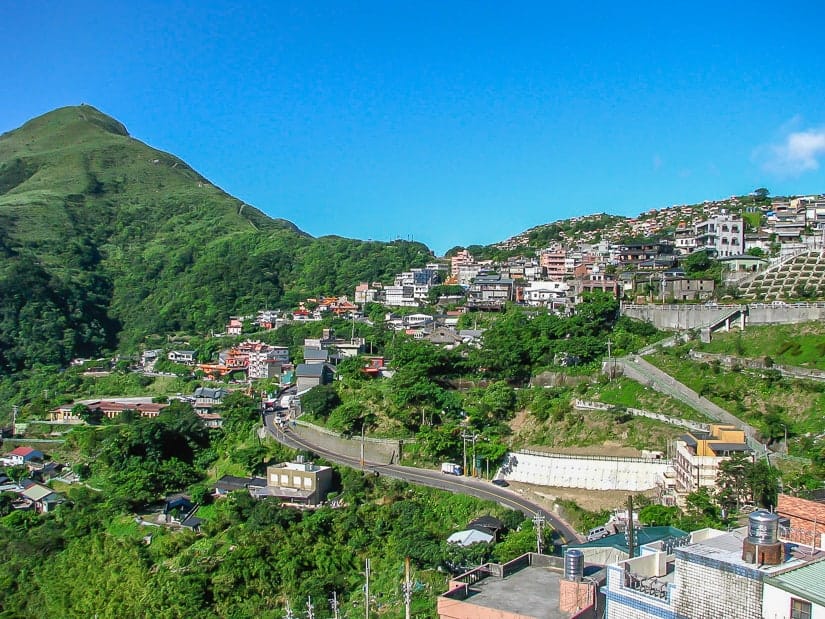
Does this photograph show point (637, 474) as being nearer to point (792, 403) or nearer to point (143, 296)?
point (792, 403)

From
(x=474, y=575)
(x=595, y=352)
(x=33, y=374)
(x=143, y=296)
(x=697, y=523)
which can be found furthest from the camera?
(x=143, y=296)

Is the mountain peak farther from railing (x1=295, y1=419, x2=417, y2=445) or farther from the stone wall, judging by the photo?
the stone wall

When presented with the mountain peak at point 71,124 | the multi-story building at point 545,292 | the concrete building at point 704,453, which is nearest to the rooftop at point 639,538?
the concrete building at point 704,453

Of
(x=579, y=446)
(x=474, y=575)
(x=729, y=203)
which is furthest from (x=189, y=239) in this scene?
(x=474, y=575)

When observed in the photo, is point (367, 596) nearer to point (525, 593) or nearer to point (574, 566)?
point (525, 593)

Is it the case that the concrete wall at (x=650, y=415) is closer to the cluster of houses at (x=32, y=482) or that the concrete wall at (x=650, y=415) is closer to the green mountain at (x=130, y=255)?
the cluster of houses at (x=32, y=482)

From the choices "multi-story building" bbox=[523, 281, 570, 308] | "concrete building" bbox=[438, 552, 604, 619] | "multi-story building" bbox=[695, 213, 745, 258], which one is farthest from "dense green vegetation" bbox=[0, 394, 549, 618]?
"multi-story building" bbox=[695, 213, 745, 258]
